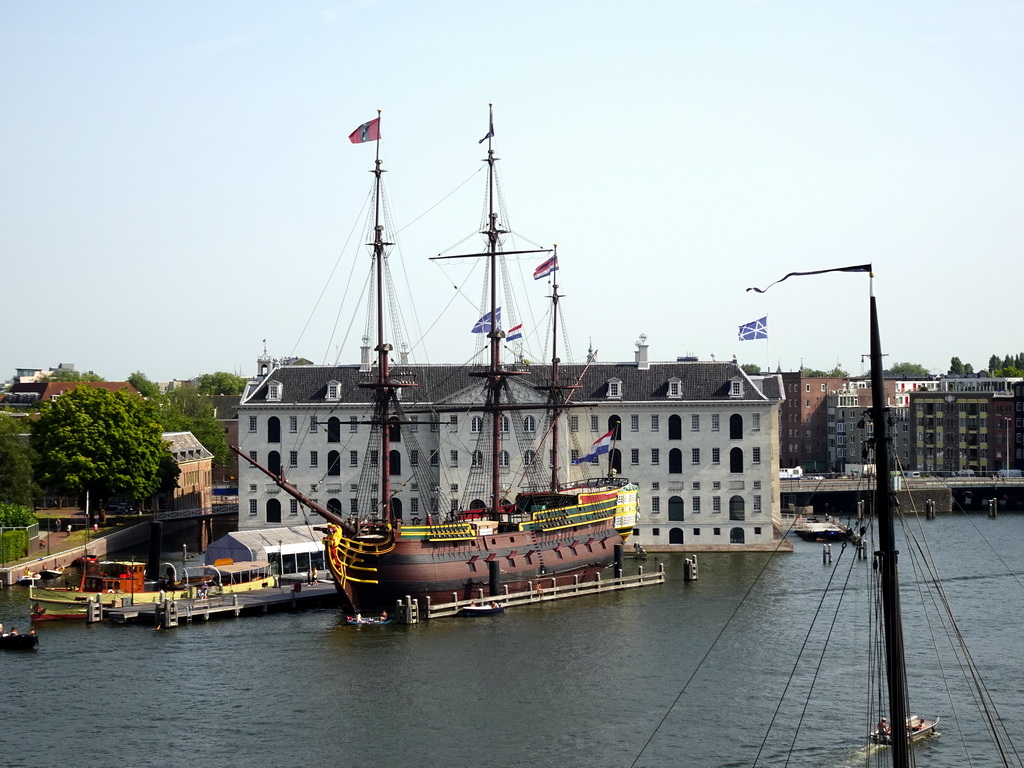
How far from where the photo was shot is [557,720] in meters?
47.4

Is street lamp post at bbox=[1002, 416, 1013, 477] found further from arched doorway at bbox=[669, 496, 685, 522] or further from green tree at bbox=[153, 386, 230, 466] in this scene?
green tree at bbox=[153, 386, 230, 466]

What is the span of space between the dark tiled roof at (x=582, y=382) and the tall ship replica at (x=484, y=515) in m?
1.31

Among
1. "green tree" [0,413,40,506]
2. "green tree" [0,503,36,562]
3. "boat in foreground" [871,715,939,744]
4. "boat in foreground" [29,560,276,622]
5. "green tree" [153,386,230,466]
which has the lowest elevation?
"boat in foreground" [871,715,939,744]

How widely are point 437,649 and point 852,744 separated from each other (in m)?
21.8

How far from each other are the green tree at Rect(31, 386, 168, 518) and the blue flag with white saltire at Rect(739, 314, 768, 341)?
48.2m

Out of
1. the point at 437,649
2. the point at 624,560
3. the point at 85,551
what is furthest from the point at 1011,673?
the point at 85,551

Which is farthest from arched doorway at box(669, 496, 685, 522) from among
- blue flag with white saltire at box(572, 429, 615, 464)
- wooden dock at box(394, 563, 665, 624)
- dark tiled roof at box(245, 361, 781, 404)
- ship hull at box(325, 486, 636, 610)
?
ship hull at box(325, 486, 636, 610)

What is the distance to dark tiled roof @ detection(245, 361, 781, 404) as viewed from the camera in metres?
96.0

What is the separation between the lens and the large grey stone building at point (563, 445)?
9444cm

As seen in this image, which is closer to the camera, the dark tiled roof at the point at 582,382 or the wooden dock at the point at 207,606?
the wooden dock at the point at 207,606

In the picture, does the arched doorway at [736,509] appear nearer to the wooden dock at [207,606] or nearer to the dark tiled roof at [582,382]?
the dark tiled roof at [582,382]

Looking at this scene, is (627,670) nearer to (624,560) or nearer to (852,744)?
(852,744)

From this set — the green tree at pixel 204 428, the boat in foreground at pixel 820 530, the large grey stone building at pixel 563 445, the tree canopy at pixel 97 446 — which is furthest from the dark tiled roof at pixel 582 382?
the green tree at pixel 204 428

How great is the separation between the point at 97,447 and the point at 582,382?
38.5 m
